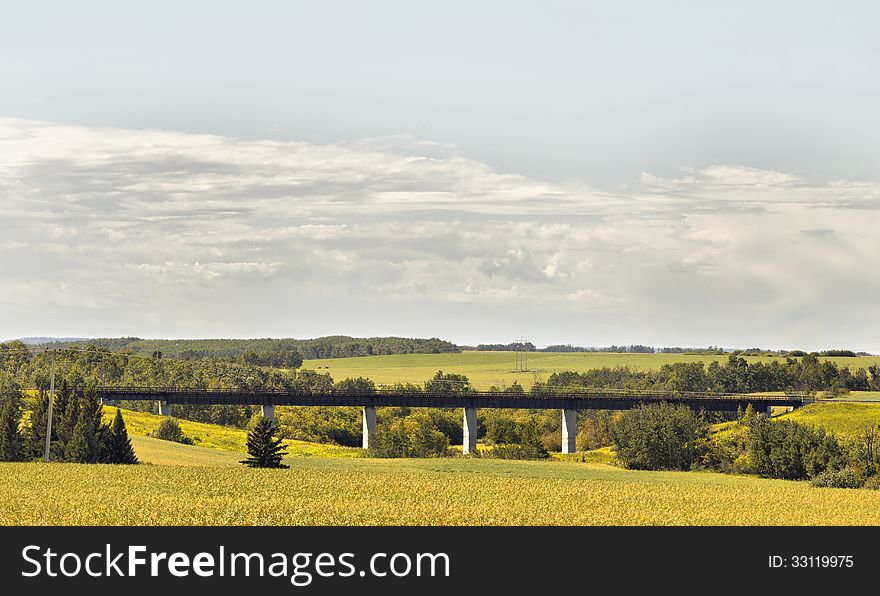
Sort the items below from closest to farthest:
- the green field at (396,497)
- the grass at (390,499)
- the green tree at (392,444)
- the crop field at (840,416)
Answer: the grass at (390,499)
the green field at (396,497)
the crop field at (840,416)
the green tree at (392,444)

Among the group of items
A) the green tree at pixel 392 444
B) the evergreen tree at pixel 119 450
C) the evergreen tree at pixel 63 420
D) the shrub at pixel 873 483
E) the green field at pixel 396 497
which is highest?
the evergreen tree at pixel 63 420

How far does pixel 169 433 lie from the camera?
496ft

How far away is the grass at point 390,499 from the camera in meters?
64.0

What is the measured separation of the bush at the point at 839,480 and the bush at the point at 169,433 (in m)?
83.1

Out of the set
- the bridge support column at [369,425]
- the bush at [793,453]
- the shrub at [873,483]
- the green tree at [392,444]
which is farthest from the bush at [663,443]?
the bridge support column at [369,425]

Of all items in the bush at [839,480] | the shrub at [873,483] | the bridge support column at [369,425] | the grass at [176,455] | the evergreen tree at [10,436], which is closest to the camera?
the shrub at [873,483]

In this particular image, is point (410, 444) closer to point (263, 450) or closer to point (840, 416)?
point (840, 416)

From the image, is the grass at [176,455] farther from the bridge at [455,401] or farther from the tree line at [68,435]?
the bridge at [455,401]

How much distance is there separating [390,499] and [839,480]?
4862 centimetres

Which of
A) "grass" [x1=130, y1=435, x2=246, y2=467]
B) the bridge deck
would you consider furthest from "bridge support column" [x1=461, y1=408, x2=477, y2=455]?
"grass" [x1=130, y1=435, x2=246, y2=467]

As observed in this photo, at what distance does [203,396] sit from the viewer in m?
179
